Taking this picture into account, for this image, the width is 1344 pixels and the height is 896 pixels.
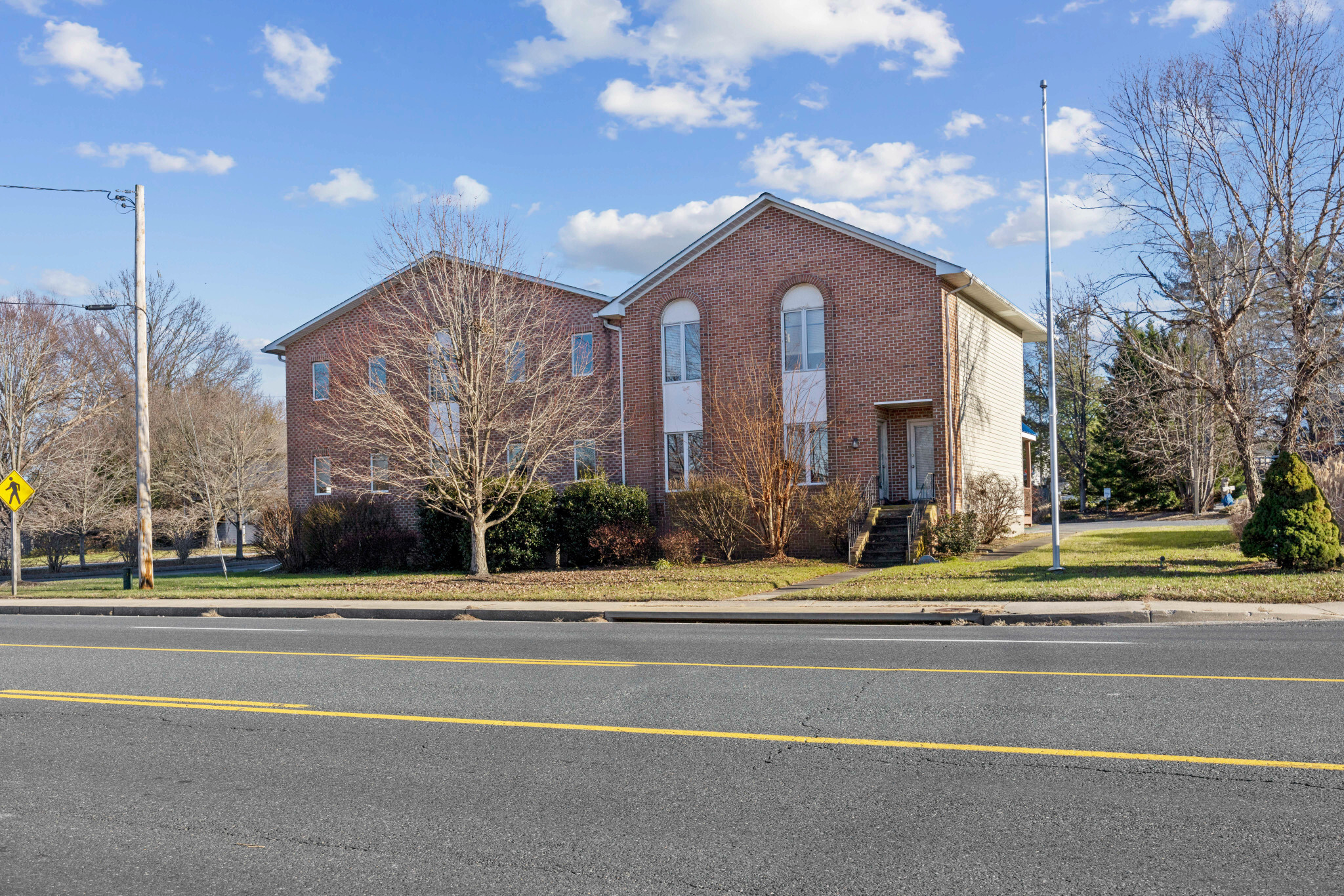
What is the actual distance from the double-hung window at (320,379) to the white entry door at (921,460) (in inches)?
692

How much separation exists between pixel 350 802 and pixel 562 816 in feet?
4.25

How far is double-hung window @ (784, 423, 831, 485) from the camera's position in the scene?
2386cm

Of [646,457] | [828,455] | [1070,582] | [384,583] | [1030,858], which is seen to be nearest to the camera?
[1030,858]

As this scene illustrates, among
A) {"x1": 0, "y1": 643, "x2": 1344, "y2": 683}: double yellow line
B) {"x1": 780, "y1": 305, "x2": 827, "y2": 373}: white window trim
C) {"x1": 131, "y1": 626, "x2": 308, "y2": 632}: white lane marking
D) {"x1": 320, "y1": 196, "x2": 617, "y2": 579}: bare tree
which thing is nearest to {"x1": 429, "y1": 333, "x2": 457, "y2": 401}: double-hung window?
{"x1": 320, "y1": 196, "x2": 617, "y2": 579}: bare tree

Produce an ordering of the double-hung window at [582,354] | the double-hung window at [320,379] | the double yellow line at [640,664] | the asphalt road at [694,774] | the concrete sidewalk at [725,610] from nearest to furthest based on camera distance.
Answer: the asphalt road at [694,774], the double yellow line at [640,664], the concrete sidewalk at [725,610], the double-hung window at [582,354], the double-hung window at [320,379]

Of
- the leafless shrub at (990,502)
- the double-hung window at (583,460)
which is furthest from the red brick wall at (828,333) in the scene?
the leafless shrub at (990,502)

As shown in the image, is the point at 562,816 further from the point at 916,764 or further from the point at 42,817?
the point at 42,817

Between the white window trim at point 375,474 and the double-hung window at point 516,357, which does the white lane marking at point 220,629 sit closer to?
the white window trim at point 375,474

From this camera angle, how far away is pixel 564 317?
90.1ft

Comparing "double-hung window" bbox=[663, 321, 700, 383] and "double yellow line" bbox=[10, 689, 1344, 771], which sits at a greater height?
"double-hung window" bbox=[663, 321, 700, 383]

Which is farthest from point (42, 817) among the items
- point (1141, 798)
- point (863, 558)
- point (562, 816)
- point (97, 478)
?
point (97, 478)

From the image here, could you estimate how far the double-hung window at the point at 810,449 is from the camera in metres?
23.9

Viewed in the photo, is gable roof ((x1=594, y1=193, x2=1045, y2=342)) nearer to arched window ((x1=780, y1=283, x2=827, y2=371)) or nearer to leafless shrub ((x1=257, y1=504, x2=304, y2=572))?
arched window ((x1=780, y1=283, x2=827, y2=371))

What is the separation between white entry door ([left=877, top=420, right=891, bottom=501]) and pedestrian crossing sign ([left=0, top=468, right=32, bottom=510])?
19864mm
